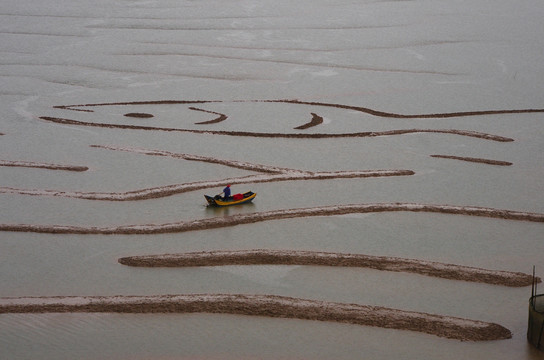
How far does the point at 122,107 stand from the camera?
18.6 m

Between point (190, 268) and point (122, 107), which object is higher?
point (122, 107)

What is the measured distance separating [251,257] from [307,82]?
11374 millimetres

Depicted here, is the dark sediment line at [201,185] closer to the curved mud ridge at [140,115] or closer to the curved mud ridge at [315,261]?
the curved mud ridge at [315,261]

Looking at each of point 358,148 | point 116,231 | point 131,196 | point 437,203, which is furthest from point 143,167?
point 437,203

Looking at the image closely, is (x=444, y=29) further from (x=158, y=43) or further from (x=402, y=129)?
(x=402, y=129)

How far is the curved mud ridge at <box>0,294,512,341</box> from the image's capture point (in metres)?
8.76

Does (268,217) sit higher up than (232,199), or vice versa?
(232,199)

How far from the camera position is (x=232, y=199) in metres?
12.3

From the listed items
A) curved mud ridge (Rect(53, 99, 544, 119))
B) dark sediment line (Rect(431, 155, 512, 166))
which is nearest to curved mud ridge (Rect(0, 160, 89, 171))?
curved mud ridge (Rect(53, 99, 544, 119))

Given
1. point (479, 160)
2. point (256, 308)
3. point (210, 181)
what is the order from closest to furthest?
point (256, 308)
point (210, 181)
point (479, 160)

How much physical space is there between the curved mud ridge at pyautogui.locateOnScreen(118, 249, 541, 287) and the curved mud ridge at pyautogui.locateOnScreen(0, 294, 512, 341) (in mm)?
1004

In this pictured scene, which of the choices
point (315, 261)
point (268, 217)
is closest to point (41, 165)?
point (268, 217)

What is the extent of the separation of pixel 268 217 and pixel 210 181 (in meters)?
1.97

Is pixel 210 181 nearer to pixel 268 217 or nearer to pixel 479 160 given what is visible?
pixel 268 217
